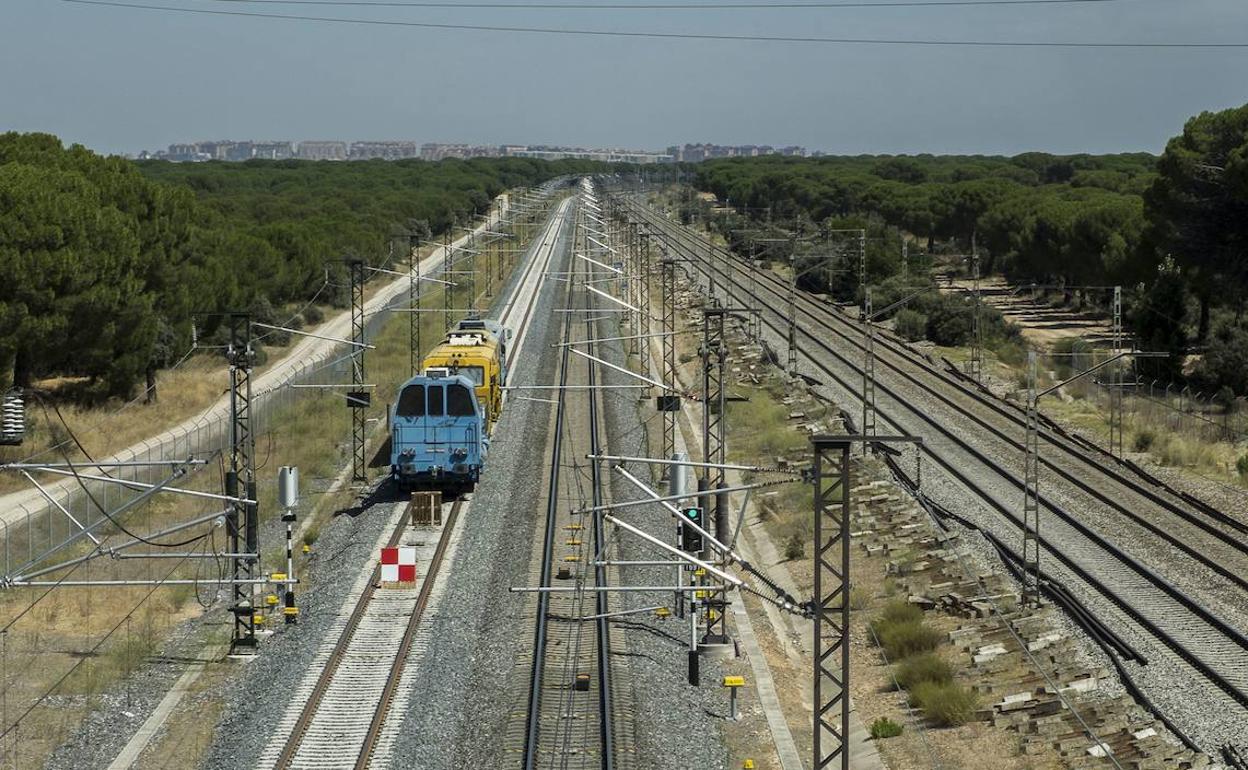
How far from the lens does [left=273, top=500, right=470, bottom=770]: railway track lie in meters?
18.2

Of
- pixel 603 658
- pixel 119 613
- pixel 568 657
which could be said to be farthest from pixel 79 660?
pixel 603 658

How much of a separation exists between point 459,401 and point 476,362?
441 cm

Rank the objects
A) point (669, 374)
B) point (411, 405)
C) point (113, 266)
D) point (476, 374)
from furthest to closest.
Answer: point (669, 374), point (113, 266), point (476, 374), point (411, 405)

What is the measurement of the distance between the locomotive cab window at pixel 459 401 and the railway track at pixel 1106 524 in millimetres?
11771

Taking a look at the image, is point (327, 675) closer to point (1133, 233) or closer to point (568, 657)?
point (568, 657)

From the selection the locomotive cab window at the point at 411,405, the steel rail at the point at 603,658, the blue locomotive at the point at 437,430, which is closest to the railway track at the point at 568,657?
the steel rail at the point at 603,658

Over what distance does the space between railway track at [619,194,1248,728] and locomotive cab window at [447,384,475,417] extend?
11771 millimetres

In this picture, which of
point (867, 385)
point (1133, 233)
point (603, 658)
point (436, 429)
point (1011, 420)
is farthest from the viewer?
point (1133, 233)

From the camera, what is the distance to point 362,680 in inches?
827

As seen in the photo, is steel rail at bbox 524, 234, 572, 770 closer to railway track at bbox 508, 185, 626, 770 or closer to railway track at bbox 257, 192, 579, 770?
railway track at bbox 508, 185, 626, 770

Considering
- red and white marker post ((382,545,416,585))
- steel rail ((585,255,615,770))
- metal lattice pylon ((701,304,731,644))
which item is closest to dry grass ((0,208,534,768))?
red and white marker post ((382,545,416,585))

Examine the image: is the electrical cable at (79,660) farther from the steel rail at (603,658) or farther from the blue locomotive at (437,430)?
the steel rail at (603,658)

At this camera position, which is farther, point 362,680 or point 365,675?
point 365,675

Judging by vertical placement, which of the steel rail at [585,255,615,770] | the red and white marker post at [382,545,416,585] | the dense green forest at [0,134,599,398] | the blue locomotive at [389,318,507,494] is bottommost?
the steel rail at [585,255,615,770]
